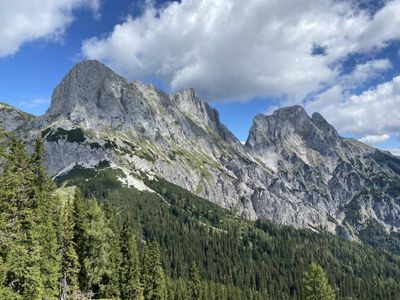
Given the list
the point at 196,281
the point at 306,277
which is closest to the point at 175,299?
the point at 196,281

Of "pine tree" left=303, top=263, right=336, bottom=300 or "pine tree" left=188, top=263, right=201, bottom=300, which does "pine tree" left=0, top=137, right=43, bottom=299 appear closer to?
"pine tree" left=303, top=263, right=336, bottom=300

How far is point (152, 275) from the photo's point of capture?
8956cm

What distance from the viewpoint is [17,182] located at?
3778 centimetres

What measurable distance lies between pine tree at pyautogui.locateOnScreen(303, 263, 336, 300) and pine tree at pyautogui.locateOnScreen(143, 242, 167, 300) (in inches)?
1303

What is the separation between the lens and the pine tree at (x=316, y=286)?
257 ft

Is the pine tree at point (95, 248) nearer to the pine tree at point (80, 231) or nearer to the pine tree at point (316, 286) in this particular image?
the pine tree at point (80, 231)

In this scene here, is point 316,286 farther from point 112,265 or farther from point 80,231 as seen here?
point 80,231

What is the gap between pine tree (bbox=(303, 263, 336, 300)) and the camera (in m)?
78.4

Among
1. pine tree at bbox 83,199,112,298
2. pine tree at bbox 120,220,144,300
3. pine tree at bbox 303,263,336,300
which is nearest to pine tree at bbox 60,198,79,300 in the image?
pine tree at bbox 83,199,112,298

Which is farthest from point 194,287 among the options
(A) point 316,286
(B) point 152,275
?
(A) point 316,286

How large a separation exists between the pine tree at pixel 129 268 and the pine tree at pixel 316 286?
34436mm

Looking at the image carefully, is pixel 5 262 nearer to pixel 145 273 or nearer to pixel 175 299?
pixel 145 273

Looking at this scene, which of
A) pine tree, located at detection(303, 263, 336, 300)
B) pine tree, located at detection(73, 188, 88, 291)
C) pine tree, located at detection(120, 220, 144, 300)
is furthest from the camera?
pine tree, located at detection(303, 263, 336, 300)

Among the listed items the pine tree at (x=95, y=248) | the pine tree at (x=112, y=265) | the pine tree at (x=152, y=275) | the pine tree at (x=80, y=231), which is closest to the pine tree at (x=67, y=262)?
the pine tree at (x=80, y=231)
